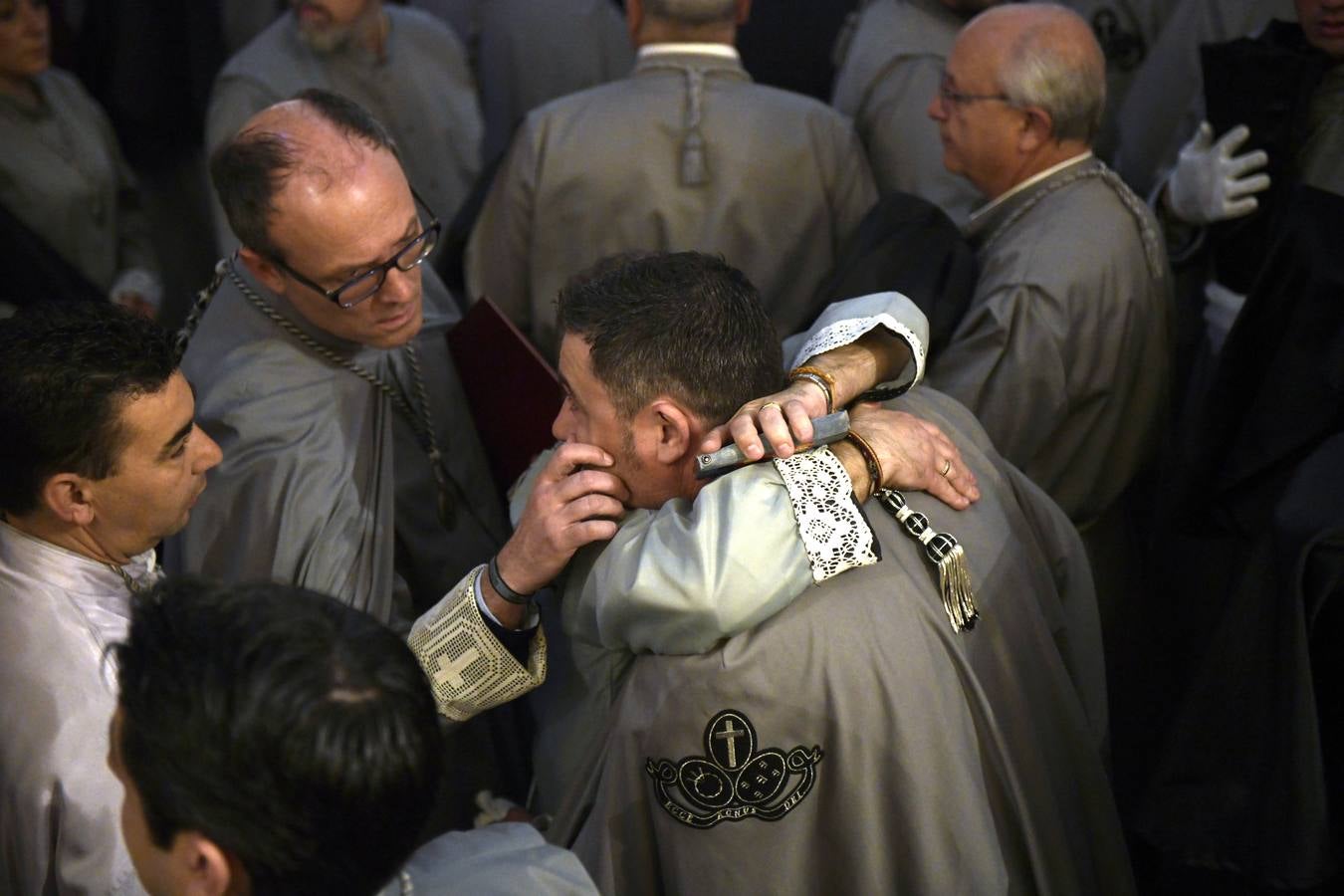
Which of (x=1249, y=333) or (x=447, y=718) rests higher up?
(x=1249, y=333)

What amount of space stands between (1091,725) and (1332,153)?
175 centimetres

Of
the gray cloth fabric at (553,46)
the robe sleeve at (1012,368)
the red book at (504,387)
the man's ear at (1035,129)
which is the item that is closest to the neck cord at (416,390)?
the red book at (504,387)

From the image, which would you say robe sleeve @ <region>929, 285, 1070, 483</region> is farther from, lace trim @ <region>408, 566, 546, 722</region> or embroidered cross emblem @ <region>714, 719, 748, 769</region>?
embroidered cross emblem @ <region>714, 719, 748, 769</region>

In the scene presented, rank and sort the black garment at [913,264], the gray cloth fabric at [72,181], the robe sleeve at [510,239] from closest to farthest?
the black garment at [913,264], the robe sleeve at [510,239], the gray cloth fabric at [72,181]

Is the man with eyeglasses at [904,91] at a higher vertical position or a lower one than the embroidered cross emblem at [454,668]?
higher

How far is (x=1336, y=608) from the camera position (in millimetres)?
2094

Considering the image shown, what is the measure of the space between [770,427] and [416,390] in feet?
4.19

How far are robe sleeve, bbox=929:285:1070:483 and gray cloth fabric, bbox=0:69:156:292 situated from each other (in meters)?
2.69

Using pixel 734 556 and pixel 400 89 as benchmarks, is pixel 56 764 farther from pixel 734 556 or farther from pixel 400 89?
pixel 400 89

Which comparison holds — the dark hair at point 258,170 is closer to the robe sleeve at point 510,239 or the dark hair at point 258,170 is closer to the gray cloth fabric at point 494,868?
the robe sleeve at point 510,239

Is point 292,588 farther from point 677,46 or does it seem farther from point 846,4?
point 846,4

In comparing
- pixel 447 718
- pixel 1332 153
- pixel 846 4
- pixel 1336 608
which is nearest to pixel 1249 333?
pixel 1336 608

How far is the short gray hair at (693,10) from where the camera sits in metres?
3.56

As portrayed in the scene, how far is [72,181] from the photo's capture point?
4.28m
